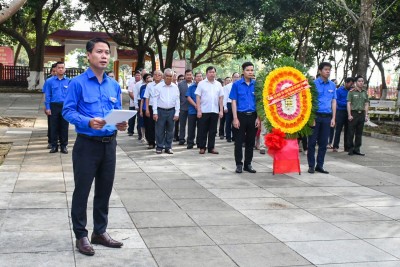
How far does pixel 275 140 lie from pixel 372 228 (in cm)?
328

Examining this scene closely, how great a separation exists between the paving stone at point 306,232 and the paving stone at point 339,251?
6.2 inches

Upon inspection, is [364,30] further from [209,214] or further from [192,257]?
[192,257]

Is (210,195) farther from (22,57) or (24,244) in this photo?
(22,57)

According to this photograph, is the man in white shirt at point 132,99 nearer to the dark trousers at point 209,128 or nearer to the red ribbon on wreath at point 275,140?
the dark trousers at point 209,128

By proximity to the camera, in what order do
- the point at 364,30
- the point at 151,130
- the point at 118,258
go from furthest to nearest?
the point at 364,30, the point at 151,130, the point at 118,258

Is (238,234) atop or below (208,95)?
below

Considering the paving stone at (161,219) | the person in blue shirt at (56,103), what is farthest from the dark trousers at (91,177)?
the person in blue shirt at (56,103)

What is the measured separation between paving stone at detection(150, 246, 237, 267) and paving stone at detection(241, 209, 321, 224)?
122 cm

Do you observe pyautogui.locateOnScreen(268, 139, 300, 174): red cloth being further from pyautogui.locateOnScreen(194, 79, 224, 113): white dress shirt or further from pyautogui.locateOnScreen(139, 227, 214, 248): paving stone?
pyautogui.locateOnScreen(139, 227, 214, 248): paving stone

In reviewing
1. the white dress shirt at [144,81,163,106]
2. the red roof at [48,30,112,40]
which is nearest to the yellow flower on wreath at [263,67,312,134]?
the white dress shirt at [144,81,163,106]

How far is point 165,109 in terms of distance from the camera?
36.8ft

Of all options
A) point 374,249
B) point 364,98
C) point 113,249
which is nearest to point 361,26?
point 364,98

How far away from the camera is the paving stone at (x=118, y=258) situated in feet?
14.8

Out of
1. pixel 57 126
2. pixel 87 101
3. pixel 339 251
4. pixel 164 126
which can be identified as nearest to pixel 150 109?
pixel 164 126
